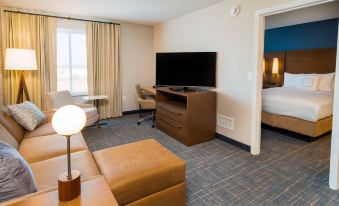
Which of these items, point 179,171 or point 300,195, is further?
point 300,195

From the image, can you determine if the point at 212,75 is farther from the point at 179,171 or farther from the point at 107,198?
the point at 107,198

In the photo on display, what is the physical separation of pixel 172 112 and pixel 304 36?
165 inches

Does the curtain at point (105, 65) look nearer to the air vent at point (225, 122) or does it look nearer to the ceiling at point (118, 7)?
the ceiling at point (118, 7)

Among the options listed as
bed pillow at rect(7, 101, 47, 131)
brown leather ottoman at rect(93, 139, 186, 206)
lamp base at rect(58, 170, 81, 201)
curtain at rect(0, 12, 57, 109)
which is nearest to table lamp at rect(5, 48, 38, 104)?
curtain at rect(0, 12, 57, 109)

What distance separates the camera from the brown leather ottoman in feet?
5.14

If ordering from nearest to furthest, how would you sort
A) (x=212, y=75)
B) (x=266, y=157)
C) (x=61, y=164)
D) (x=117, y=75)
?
1. (x=61, y=164)
2. (x=266, y=157)
3. (x=212, y=75)
4. (x=117, y=75)

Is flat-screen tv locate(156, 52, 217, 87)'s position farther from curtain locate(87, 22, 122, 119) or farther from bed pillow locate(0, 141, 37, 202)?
bed pillow locate(0, 141, 37, 202)

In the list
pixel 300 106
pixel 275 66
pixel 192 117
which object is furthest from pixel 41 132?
pixel 275 66

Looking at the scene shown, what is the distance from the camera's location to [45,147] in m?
2.14

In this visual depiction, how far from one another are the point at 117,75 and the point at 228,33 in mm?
2814

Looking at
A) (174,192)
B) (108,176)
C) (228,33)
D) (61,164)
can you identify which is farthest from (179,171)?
(228,33)

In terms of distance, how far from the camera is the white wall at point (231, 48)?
119 inches

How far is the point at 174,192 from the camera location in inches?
70.4

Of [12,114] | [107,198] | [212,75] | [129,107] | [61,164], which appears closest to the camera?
[107,198]
